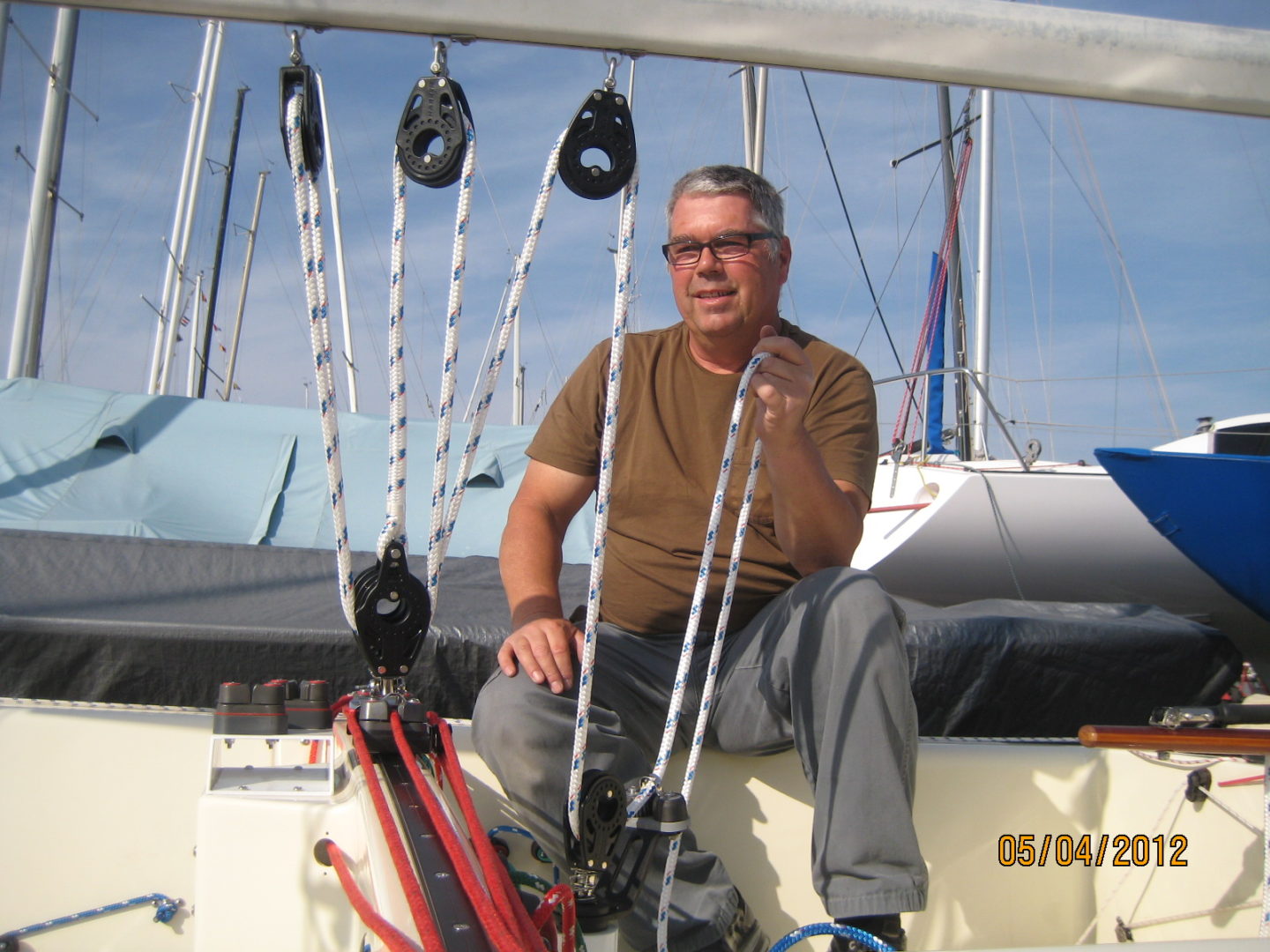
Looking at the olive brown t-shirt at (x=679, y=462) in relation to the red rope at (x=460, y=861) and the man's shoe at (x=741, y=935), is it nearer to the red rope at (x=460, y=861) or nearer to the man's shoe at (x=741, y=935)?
the man's shoe at (x=741, y=935)

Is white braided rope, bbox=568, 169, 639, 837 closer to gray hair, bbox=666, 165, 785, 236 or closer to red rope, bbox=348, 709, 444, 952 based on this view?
red rope, bbox=348, 709, 444, 952

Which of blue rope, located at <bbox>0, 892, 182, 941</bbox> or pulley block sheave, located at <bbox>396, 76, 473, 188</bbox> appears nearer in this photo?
pulley block sheave, located at <bbox>396, 76, 473, 188</bbox>

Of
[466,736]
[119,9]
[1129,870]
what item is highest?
[119,9]

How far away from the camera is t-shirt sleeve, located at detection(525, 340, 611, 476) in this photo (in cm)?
174

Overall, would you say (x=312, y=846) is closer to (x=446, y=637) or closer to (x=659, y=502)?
(x=659, y=502)

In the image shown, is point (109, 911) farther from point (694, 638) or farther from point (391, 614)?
point (694, 638)

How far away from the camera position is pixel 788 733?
1.39m

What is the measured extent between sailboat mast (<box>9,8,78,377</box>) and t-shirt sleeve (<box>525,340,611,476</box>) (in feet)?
17.5

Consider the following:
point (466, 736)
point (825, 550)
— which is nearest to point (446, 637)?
point (466, 736)

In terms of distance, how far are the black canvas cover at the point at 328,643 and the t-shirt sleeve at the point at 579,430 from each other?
497 mm

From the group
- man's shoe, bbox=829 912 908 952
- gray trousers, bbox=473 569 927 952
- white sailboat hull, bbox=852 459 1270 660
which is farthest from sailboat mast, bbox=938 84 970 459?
man's shoe, bbox=829 912 908 952

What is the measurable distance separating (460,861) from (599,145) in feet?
2.44

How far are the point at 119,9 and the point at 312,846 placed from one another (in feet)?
2.85

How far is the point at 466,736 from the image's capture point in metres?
1.48
